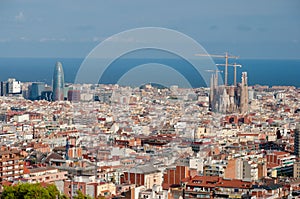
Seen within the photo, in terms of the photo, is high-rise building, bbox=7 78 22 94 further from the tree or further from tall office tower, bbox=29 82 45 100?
the tree

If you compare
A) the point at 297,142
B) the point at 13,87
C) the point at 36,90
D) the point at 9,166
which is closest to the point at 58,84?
the point at 36,90

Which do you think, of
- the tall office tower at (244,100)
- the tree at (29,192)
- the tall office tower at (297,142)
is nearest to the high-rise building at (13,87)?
the tall office tower at (244,100)

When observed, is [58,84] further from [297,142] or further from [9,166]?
[9,166]

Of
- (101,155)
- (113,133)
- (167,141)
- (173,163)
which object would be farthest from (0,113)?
(173,163)

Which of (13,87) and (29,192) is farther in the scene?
(13,87)

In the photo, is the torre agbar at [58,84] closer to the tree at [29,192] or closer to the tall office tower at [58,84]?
the tall office tower at [58,84]
